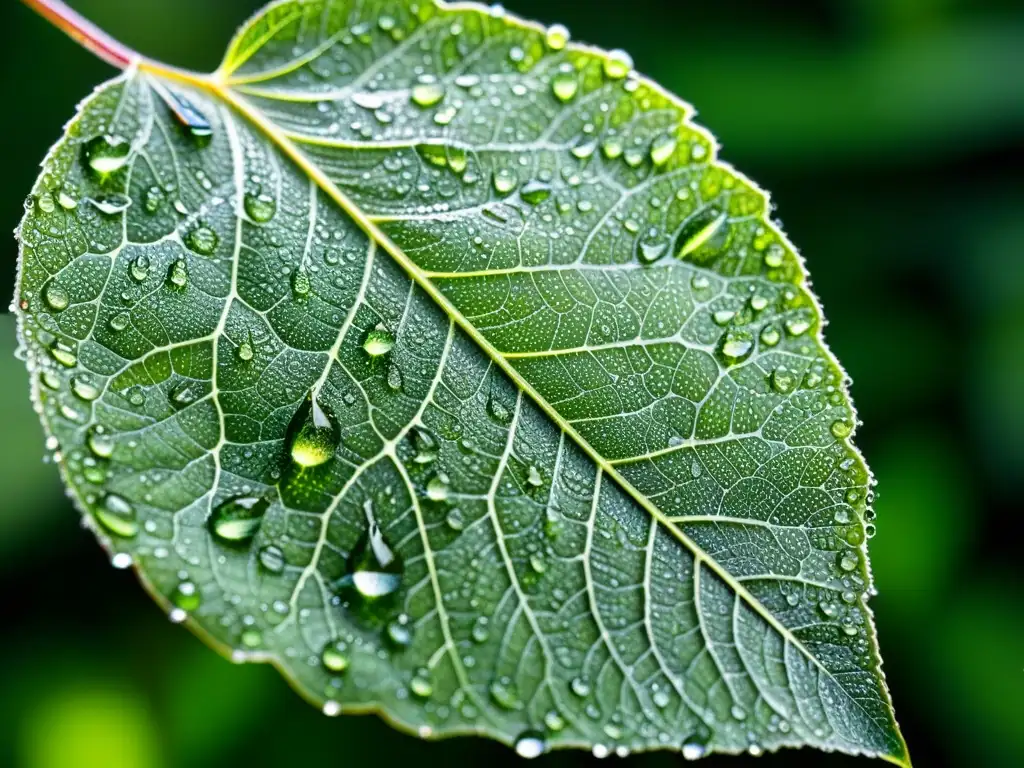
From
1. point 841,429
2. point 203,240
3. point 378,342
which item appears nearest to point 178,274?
point 203,240

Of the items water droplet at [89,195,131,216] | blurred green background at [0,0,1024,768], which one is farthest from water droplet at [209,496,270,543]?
blurred green background at [0,0,1024,768]

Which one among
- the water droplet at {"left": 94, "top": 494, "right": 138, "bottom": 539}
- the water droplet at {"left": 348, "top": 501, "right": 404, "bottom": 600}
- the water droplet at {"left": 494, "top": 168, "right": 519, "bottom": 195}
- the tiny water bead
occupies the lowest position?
the tiny water bead

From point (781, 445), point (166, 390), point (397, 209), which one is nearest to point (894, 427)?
point (781, 445)

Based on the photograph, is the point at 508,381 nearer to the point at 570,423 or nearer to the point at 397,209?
the point at 570,423

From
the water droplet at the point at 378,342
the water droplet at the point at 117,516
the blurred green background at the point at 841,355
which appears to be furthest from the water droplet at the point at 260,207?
the blurred green background at the point at 841,355

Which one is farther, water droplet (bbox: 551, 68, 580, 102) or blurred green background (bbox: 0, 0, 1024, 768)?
blurred green background (bbox: 0, 0, 1024, 768)

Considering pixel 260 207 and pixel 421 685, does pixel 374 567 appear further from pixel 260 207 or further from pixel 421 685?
pixel 260 207

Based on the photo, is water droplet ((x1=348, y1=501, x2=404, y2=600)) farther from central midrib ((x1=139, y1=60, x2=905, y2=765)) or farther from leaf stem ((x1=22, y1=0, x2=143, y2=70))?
leaf stem ((x1=22, y1=0, x2=143, y2=70))

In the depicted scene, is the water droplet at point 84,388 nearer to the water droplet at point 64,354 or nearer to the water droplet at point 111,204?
the water droplet at point 64,354
